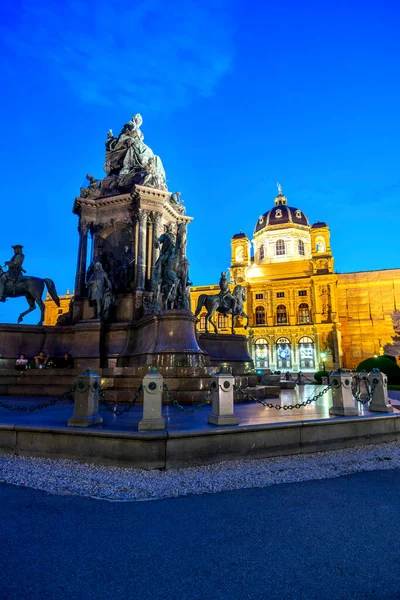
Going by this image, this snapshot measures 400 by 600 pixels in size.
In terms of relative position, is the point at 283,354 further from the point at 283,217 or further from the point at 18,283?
the point at 18,283

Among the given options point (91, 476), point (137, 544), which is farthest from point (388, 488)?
point (91, 476)

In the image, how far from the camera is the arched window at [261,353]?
62922 millimetres

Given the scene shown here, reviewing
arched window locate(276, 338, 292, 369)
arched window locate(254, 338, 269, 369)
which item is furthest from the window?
arched window locate(254, 338, 269, 369)

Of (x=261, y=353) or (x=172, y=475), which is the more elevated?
(x=261, y=353)

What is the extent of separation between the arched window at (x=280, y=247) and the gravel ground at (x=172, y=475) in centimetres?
7220

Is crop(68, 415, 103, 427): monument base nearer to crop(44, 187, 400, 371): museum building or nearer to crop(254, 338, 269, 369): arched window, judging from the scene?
crop(44, 187, 400, 371): museum building

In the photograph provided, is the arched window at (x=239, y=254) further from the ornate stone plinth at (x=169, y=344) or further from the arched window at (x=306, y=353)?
the ornate stone plinth at (x=169, y=344)

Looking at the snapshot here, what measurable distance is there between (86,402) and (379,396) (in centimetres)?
627

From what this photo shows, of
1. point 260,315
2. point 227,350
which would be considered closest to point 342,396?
point 227,350

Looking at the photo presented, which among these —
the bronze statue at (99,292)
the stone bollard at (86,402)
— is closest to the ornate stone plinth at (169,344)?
the bronze statue at (99,292)

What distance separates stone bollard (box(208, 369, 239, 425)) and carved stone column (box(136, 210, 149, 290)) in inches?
343

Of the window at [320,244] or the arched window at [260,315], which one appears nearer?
the window at [320,244]

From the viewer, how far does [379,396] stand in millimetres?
8039

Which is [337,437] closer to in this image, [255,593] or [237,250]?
[255,593]
